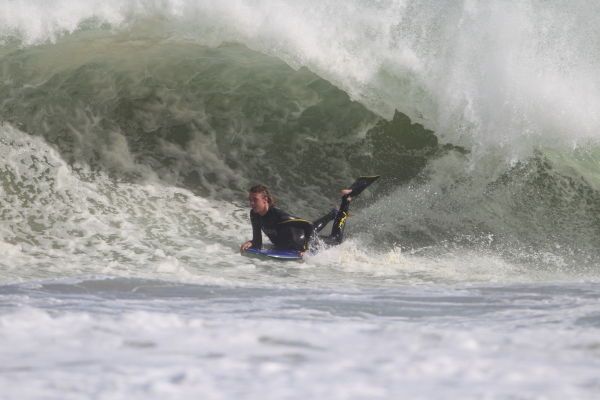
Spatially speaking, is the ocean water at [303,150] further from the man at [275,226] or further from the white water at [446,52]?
the man at [275,226]

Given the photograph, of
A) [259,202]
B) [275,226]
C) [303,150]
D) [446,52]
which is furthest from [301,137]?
[259,202]

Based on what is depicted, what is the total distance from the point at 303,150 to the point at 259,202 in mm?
2721

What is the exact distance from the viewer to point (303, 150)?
10609 mm

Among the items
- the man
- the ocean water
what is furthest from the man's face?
the ocean water

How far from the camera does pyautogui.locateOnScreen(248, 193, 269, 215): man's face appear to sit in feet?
26.2

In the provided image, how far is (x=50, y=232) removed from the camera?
861 centimetres

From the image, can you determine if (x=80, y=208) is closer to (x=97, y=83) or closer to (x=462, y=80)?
(x=97, y=83)

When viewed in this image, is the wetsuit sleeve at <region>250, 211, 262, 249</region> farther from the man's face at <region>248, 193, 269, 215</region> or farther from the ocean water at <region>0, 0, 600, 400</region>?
the ocean water at <region>0, 0, 600, 400</region>

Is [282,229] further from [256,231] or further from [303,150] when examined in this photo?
[303,150]

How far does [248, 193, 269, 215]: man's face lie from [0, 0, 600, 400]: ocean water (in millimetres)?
504

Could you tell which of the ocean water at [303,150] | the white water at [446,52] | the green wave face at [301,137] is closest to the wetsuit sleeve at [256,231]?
the ocean water at [303,150]

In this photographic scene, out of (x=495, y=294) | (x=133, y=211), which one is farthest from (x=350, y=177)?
(x=495, y=294)

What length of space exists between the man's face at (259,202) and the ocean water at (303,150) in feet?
1.65

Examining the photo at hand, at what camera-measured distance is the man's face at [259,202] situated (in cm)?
798
